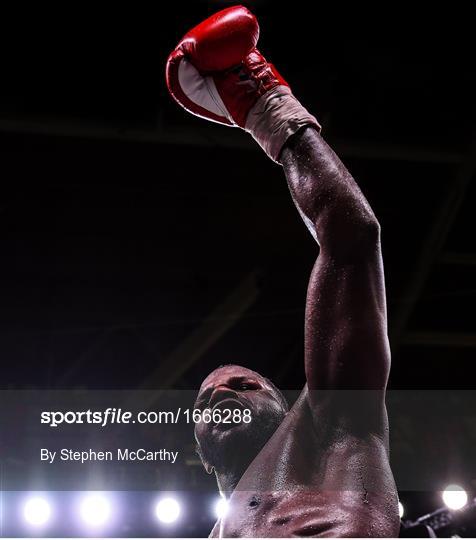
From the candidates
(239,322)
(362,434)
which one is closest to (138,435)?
(362,434)

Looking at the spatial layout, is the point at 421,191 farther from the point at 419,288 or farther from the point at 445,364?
the point at 445,364

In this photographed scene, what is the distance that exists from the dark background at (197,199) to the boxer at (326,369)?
1.08 m

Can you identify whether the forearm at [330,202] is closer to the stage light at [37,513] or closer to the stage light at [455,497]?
the stage light at [37,513]

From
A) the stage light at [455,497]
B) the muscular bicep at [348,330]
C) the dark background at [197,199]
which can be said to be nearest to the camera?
the muscular bicep at [348,330]

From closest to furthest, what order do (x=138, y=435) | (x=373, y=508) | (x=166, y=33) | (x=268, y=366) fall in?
(x=373, y=508), (x=138, y=435), (x=166, y=33), (x=268, y=366)

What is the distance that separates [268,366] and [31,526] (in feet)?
3.65

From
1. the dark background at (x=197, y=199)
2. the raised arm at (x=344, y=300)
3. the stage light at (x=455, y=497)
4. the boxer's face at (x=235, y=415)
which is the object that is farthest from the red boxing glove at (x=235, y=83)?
the stage light at (x=455, y=497)

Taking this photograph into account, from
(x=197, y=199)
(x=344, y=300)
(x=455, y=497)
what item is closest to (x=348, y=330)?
(x=344, y=300)

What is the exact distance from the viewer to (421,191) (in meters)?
2.58

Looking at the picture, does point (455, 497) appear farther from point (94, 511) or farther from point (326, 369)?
point (326, 369)

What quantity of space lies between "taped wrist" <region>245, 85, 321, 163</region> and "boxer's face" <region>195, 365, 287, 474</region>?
1.46ft

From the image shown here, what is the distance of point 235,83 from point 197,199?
1497 millimetres

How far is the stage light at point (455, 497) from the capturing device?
121 inches

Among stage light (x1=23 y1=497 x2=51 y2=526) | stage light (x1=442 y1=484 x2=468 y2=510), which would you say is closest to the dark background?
stage light (x1=23 y1=497 x2=51 y2=526)
